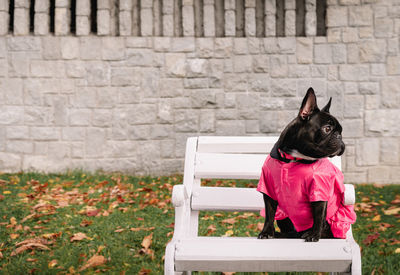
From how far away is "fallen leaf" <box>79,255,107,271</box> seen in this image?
3.43m

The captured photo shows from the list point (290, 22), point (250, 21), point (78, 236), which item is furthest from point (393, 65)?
point (78, 236)

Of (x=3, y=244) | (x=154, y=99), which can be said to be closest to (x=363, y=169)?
(x=154, y=99)

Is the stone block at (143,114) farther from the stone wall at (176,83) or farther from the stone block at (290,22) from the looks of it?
the stone block at (290,22)

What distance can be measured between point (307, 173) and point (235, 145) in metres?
1.15

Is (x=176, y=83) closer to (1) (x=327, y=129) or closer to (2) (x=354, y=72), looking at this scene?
(2) (x=354, y=72)

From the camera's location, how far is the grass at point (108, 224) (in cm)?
354

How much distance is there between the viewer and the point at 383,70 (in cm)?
701

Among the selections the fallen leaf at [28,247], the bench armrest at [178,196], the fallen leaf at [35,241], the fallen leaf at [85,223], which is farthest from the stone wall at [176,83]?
the bench armrest at [178,196]

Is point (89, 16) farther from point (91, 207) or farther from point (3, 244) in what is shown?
point (3, 244)

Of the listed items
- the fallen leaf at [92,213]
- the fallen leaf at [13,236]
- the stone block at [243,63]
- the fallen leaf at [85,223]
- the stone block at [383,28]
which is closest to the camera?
the fallen leaf at [13,236]

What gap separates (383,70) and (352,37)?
2.36ft

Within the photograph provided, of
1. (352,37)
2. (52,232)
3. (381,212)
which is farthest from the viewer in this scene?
(352,37)

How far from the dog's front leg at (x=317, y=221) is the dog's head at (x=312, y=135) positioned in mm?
216

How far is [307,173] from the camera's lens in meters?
2.02
